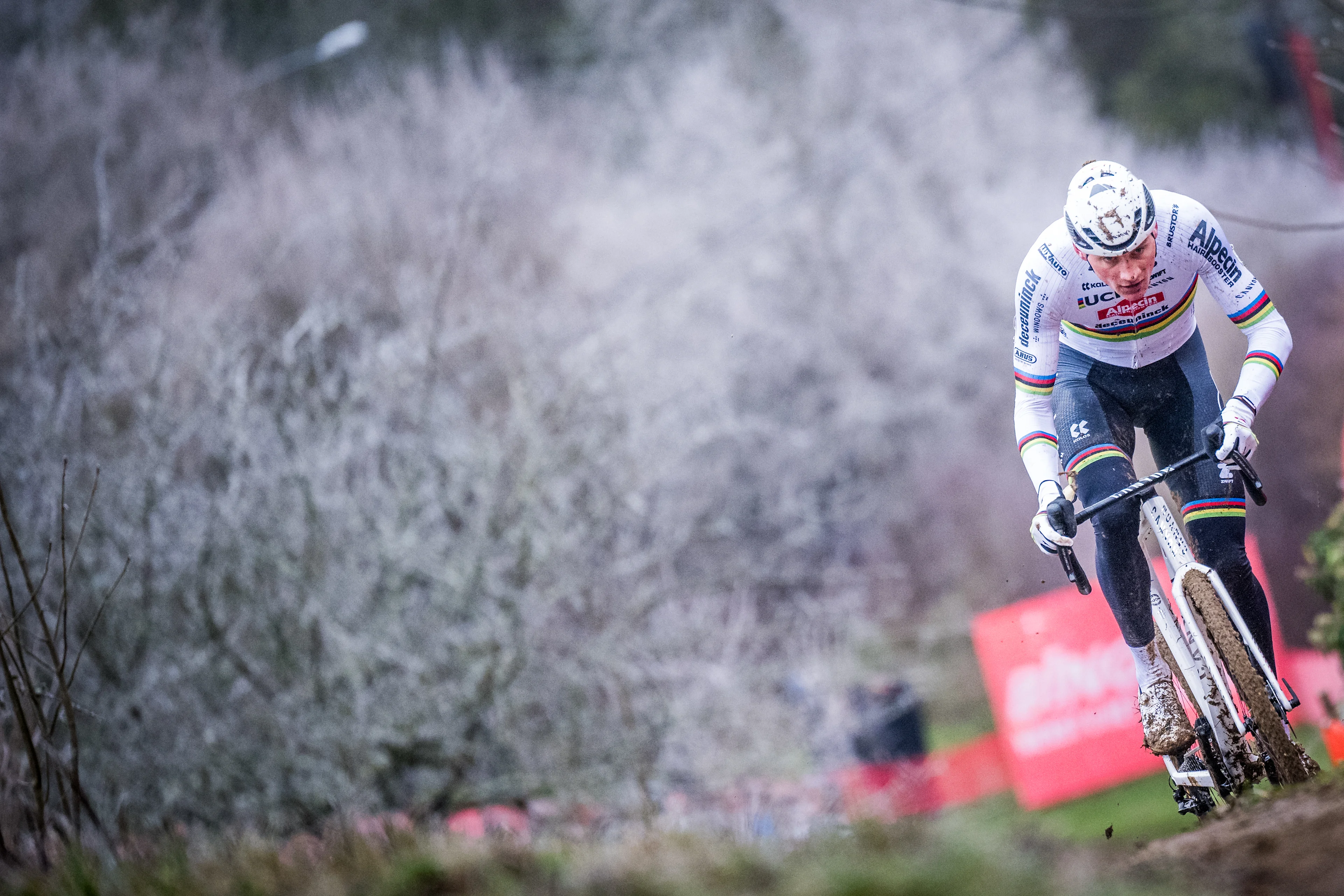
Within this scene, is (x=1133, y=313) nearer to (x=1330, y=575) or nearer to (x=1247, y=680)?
(x=1247, y=680)

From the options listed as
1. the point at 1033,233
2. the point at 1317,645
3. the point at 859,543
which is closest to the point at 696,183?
the point at 1033,233

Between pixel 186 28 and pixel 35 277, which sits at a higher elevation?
pixel 186 28

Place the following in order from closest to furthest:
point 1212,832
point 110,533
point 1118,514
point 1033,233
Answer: point 1212,832 < point 1118,514 < point 110,533 < point 1033,233

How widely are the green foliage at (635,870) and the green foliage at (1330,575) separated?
14.6 feet

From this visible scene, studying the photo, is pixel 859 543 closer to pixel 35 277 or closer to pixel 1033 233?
pixel 1033 233

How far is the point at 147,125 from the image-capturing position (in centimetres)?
1698

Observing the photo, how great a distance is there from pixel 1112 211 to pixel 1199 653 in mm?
1773

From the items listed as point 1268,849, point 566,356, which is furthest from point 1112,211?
point 566,356

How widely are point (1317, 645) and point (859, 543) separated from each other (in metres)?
8.93

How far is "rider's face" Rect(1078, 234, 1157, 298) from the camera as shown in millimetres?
4055

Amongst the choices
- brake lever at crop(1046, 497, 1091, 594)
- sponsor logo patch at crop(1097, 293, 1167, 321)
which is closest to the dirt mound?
brake lever at crop(1046, 497, 1091, 594)

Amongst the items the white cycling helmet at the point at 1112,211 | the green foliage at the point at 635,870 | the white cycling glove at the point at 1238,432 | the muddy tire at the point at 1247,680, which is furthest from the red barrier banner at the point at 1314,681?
the green foliage at the point at 635,870

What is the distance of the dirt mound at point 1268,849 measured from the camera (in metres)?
2.80

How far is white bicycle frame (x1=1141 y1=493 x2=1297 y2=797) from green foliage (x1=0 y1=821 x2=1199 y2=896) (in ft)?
4.27
